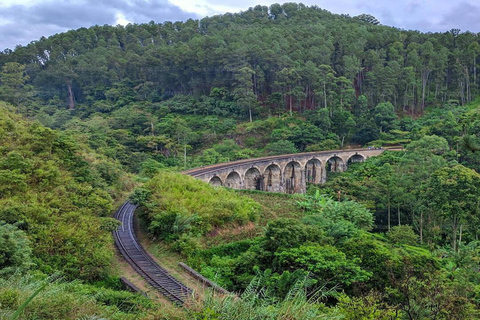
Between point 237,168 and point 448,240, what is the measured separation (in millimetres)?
18504

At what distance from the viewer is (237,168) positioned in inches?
1387

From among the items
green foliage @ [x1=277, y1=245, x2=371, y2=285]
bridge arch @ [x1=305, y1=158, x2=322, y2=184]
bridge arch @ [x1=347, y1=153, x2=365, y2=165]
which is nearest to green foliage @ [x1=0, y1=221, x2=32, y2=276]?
green foliage @ [x1=277, y1=245, x2=371, y2=285]

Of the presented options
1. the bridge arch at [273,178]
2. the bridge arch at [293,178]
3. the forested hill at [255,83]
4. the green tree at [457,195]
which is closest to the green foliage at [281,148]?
the forested hill at [255,83]

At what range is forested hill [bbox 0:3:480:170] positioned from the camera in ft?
169

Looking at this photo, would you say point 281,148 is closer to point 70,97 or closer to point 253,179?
point 253,179

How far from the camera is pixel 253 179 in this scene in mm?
38562

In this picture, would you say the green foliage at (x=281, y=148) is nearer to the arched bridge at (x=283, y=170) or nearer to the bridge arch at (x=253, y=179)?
the arched bridge at (x=283, y=170)

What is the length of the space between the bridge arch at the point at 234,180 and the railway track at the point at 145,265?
53.1 ft

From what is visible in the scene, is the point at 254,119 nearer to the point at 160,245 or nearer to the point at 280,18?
the point at 160,245

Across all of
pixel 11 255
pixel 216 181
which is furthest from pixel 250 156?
pixel 11 255

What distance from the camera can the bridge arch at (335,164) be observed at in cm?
4631

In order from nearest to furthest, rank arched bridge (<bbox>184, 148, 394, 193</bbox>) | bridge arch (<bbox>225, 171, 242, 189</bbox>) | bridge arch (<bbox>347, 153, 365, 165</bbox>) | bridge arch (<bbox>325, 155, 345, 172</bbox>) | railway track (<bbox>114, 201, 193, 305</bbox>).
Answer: railway track (<bbox>114, 201, 193, 305</bbox>)
arched bridge (<bbox>184, 148, 394, 193</bbox>)
bridge arch (<bbox>225, 171, 242, 189</bbox>)
bridge arch (<bbox>325, 155, 345, 172</bbox>)
bridge arch (<bbox>347, 153, 365, 165</bbox>)

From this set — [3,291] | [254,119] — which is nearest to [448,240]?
[3,291]

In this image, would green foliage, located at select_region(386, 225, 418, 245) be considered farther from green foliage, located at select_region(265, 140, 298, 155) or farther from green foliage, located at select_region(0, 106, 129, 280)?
green foliage, located at select_region(265, 140, 298, 155)
